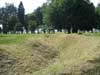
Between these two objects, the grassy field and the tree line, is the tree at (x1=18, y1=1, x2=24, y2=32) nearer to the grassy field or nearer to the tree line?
the tree line

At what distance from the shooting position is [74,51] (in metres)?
15.7

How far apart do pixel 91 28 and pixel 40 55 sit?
58077 mm

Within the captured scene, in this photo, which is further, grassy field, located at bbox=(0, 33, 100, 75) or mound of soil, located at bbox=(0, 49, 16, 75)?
grassy field, located at bbox=(0, 33, 100, 75)

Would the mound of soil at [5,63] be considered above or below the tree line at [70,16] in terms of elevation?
below

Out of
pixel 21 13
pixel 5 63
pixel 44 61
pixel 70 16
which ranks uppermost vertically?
pixel 21 13

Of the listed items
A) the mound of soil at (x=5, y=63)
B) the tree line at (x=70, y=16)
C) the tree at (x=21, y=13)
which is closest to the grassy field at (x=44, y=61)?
the mound of soil at (x=5, y=63)

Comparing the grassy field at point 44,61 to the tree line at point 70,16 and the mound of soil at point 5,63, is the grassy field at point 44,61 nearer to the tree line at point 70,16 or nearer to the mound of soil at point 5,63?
the mound of soil at point 5,63

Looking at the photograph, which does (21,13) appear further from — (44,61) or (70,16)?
(44,61)

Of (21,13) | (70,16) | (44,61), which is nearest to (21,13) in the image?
(21,13)

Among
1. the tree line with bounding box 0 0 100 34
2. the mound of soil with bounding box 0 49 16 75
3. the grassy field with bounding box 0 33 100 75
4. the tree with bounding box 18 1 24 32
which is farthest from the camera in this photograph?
the tree with bounding box 18 1 24 32

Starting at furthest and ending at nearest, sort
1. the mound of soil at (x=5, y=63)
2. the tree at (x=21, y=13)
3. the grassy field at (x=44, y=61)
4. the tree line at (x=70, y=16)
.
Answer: the tree at (x=21, y=13)
the tree line at (x=70, y=16)
the grassy field at (x=44, y=61)
the mound of soil at (x=5, y=63)

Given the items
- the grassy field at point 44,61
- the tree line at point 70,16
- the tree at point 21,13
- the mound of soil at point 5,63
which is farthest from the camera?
the tree at point 21,13

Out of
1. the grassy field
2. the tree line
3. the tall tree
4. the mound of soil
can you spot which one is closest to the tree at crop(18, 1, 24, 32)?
the tall tree

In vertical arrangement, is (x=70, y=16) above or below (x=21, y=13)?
below
